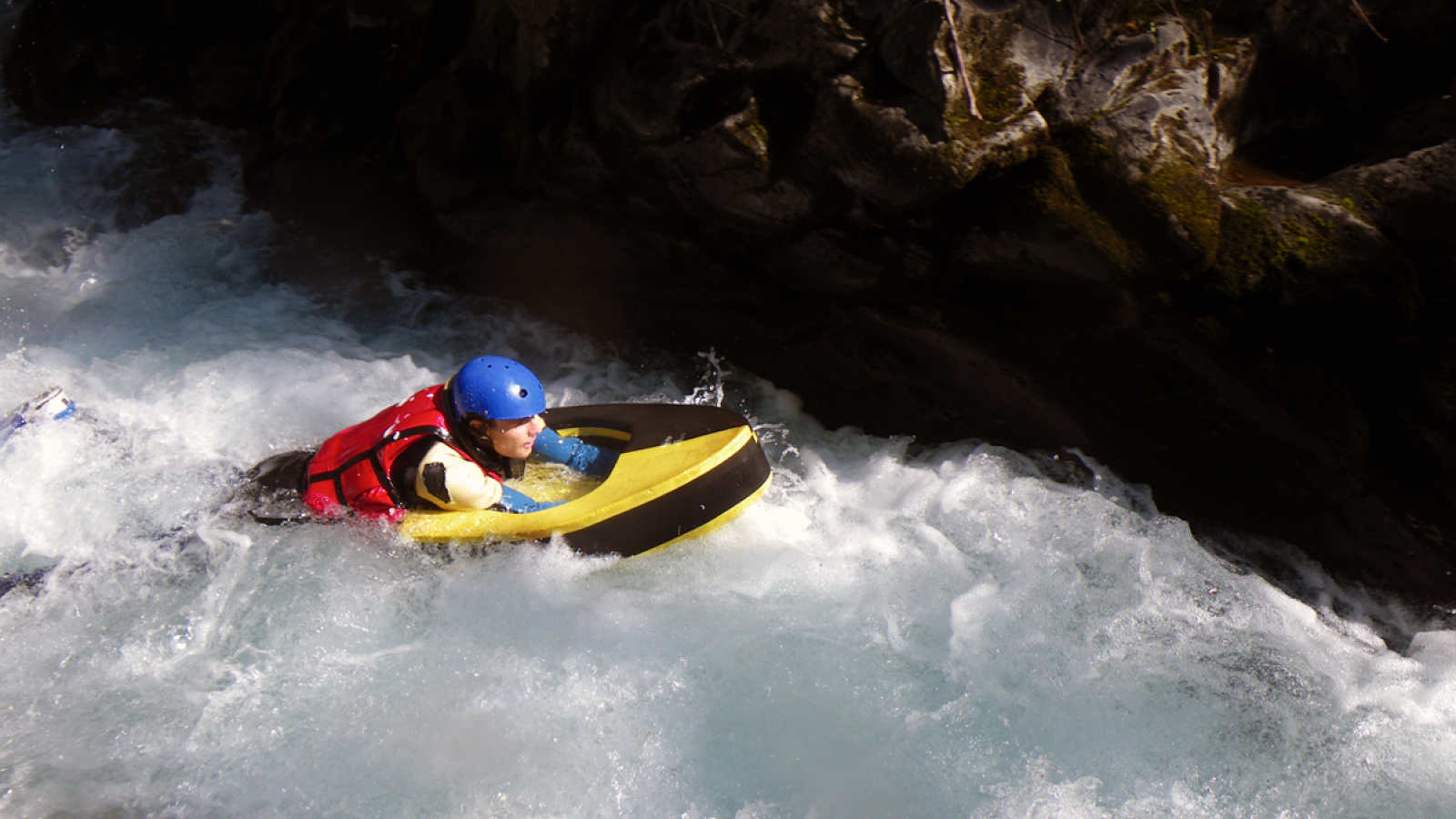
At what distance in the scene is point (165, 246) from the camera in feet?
19.7

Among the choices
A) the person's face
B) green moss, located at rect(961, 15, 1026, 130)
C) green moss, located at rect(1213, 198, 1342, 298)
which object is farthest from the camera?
green moss, located at rect(961, 15, 1026, 130)

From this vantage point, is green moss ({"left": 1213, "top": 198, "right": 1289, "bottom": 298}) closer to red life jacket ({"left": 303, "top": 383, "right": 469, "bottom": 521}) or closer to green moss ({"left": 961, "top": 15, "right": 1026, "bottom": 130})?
green moss ({"left": 961, "top": 15, "right": 1026, "bottom": 130})

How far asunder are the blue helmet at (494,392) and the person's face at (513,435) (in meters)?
0.05

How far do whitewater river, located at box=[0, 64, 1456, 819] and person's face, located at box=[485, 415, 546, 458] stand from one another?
15.5 inches

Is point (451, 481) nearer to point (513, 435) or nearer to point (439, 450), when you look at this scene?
point (439, 450)

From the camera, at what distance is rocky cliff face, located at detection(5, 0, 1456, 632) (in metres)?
3.72

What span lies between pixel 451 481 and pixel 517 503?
1.02ft

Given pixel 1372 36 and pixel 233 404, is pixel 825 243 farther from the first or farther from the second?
pixel 233 404

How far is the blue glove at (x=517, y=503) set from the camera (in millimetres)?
3643

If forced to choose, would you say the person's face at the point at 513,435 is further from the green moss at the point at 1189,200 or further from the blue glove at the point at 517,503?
the green moss at the point at 1189,200

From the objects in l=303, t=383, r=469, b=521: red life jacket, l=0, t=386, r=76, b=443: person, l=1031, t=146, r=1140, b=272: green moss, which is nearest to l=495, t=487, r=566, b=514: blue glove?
l=303, t=383, r=469, b=521: red life jacket

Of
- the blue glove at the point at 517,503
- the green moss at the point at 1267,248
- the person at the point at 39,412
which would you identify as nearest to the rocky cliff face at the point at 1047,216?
the green moss at the point at 1267,248

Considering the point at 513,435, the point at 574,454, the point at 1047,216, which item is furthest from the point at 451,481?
the point at 1047,216

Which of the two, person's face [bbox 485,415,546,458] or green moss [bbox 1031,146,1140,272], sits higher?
green moss [bbox 1031,146,1140,272]
